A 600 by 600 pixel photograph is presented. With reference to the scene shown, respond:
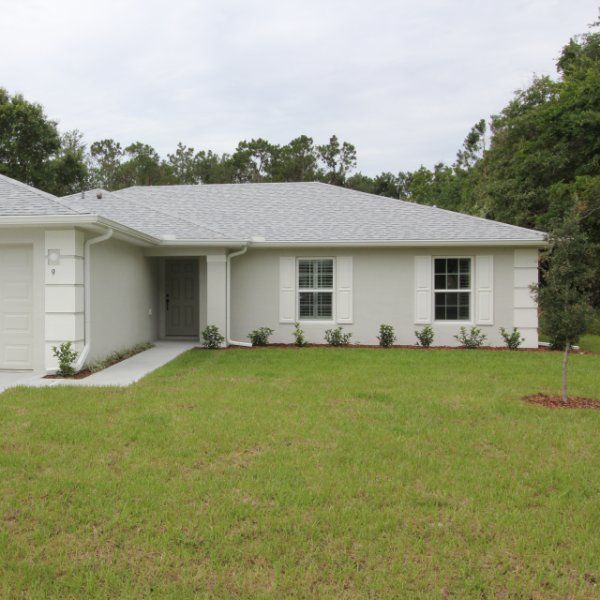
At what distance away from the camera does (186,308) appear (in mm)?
13406

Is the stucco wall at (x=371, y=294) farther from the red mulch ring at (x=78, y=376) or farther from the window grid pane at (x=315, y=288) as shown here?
the red mulch ring at (x=78, y=376)

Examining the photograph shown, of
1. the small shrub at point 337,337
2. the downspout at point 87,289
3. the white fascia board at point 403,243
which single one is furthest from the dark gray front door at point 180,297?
the downspout at point 87,289

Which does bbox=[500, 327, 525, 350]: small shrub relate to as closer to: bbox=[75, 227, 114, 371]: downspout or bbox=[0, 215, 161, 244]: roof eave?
bbox=[75, 227, 114, 371]: downspout

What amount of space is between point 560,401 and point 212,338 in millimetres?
7208

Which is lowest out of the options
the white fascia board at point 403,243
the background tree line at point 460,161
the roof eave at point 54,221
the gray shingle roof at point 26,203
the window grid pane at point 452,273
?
the window grid pane at point 452,273

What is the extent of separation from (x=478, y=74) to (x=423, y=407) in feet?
47.5

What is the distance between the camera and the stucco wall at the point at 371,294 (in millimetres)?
12164

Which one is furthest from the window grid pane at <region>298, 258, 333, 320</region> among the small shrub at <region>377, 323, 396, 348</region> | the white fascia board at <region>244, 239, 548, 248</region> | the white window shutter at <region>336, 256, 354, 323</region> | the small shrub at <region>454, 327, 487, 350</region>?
the small shrub at <region>454, 327, 487, 350</region>

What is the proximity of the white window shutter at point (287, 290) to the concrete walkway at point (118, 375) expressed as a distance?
2846mm

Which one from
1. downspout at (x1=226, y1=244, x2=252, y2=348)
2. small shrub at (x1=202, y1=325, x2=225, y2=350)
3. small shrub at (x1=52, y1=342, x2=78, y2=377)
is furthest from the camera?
downspout at (x1=226, y1=244, x2=252, y2=348)

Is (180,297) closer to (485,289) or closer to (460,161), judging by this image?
(485,289)

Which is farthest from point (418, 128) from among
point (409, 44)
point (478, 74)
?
point (409, 44)

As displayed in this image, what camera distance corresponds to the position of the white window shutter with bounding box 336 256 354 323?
1236cm

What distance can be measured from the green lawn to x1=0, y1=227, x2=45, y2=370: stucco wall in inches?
72.6
